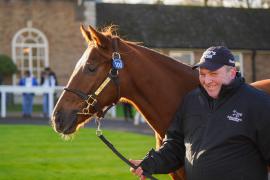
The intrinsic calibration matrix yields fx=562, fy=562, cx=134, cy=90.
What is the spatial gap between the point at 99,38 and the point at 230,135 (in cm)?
135

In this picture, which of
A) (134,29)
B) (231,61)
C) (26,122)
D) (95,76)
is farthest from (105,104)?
(134,29)

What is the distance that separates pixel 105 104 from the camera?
451 cm

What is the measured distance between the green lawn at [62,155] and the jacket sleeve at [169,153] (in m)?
4.59

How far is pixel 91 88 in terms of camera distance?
14.6ft

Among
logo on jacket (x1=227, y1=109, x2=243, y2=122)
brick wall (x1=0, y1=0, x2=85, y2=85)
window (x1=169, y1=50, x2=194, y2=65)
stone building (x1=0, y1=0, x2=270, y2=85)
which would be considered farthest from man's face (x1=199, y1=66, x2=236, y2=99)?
window (x1=169, y1=50, x2=194, y2=65)

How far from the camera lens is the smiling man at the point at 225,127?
3.79 metres

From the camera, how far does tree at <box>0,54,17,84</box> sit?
26.5m

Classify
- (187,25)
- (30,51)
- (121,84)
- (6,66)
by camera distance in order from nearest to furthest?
1. (121,84)
2. (6,66)
3. (30,51)
4. (187,25)

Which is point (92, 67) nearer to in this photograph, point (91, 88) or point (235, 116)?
point (91, 88)

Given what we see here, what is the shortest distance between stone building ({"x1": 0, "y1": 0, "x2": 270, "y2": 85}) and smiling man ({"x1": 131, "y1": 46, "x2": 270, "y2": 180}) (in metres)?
19.4

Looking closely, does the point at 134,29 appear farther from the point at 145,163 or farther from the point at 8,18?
the point at 145,163

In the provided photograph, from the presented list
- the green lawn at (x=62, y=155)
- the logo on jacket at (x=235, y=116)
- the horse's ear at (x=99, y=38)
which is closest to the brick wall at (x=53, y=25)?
the green lawn at (x=62, y=155)

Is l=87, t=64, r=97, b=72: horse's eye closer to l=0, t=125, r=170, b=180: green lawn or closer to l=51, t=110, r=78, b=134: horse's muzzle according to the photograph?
l=51, t=110, r=78, b=134: horse's muzzle

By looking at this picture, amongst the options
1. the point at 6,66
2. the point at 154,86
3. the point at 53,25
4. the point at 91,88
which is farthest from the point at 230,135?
the point at 53,25
